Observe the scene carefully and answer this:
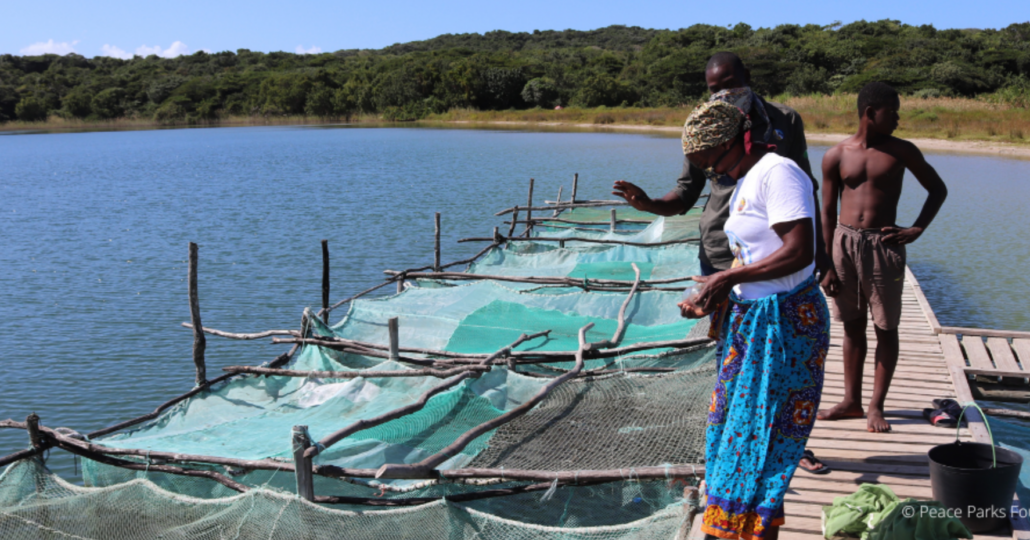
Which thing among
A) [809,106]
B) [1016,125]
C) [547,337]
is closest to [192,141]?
[809,106]

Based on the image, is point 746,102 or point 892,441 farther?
point 892,441

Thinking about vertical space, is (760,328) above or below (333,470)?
above

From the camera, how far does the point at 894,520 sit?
8.68 feet

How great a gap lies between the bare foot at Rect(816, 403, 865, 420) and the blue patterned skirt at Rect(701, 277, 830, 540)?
1.79 meters

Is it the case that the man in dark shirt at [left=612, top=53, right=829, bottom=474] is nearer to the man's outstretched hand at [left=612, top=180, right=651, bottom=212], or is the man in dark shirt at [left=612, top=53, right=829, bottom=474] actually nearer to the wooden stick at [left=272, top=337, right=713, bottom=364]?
the man's outstretched hand at [left=612, top=180, right=651, bottom=212]

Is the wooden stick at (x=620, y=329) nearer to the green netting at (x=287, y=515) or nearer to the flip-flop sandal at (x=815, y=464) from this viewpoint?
the green netting at (x=287, y=515)

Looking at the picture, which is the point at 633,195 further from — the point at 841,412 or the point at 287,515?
the point at 287,515

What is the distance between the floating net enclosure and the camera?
3646 millimetres

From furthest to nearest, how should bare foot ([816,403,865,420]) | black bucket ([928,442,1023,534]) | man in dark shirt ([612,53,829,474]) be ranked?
bare foot ([816,403,865,420])
man in dark shirt ([612,53,829,474])
black bucket ([928,442,1023,534])

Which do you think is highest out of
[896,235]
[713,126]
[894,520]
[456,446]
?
[713,126]

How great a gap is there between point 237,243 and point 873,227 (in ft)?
47.1

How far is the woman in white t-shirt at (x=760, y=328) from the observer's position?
2334 mm

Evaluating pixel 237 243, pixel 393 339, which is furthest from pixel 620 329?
pixel 237 243

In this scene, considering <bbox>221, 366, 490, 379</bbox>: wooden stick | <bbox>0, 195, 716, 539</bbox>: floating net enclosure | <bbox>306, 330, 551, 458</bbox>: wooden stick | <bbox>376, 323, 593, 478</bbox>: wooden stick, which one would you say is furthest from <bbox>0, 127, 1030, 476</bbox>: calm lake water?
<bbox>376, 323, 593, 478</bbox>: wooden stick
